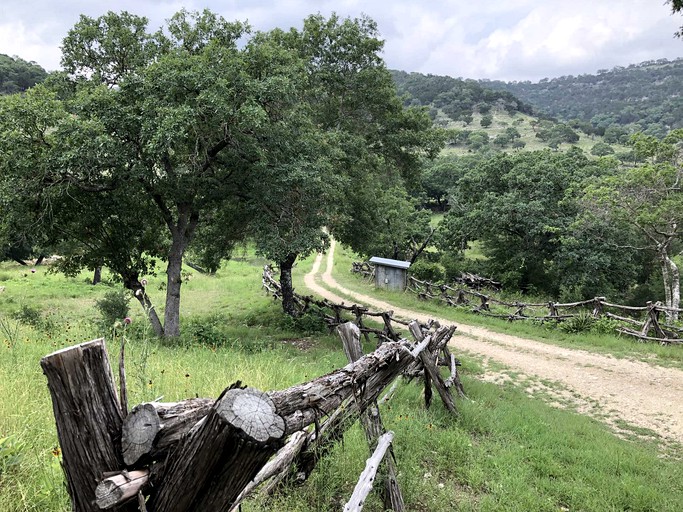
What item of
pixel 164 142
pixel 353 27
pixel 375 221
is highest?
pixel 353 27

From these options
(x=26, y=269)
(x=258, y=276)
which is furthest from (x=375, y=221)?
(x=26, y=269)

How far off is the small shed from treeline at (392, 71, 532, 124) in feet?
421

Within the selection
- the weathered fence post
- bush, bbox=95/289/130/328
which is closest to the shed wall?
A: bush, bbox=95/289/130/328

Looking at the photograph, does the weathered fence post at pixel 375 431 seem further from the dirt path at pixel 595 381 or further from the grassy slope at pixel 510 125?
the grassy slope at pixel 510 125

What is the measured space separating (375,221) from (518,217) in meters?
11.4

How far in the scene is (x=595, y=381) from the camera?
10117 millimetres

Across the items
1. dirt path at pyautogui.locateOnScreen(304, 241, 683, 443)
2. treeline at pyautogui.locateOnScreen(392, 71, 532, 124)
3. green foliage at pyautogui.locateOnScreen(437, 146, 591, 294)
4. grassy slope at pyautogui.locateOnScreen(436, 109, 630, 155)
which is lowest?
dirt path at pyautogui.locateOnScreen(304, 241, 683, 443)

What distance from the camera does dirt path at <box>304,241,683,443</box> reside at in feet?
26.5

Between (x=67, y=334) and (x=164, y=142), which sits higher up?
(x=164, y=142)

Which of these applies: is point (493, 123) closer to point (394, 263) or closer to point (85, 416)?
point (394, 263)

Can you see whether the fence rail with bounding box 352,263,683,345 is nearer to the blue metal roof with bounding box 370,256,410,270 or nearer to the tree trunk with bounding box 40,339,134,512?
the blue metal roof with bounding box 370,256,410,270

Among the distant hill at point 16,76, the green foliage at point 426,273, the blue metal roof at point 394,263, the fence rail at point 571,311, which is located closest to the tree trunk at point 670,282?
the fence rail at point 571,311

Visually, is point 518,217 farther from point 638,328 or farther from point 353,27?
point 353,27

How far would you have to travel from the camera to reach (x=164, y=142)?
8.59 metres
